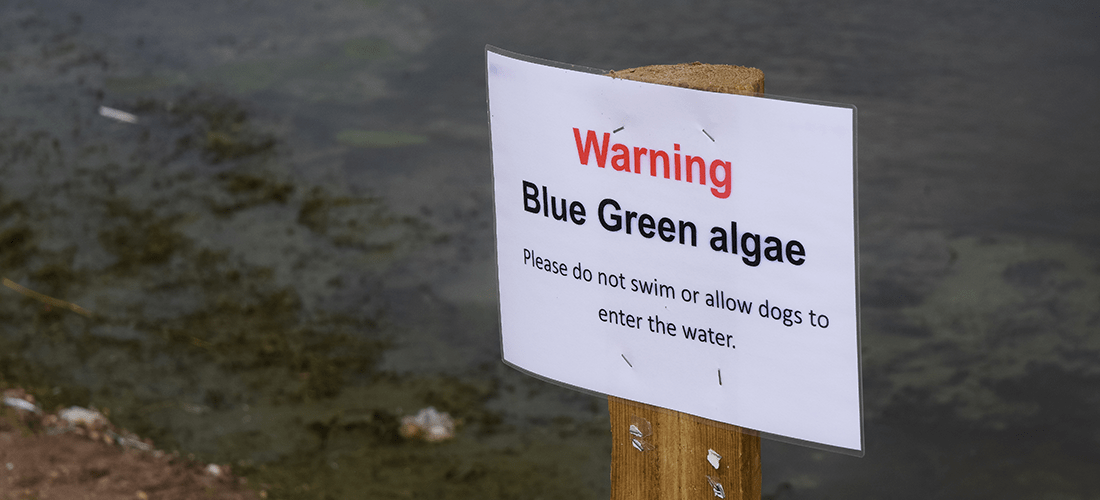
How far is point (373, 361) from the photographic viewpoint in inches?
144

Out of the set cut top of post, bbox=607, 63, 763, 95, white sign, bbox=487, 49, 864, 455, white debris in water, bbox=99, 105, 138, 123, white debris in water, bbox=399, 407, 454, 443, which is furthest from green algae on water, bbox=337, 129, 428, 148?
cut top of post, bbox=607, 63, 763, 95

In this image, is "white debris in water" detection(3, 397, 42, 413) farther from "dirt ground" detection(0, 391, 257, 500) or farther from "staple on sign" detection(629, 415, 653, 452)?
"staple on sign" detection(629, 415, 653, 452)

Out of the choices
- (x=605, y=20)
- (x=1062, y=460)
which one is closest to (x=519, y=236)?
(x=1062, y=460)

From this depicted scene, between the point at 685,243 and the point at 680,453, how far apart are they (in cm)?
35

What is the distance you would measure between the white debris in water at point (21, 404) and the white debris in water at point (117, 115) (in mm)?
1877

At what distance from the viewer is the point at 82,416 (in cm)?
343

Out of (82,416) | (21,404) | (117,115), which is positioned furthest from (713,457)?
(117,115)

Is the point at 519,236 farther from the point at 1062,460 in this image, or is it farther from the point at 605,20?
the point at 605,20

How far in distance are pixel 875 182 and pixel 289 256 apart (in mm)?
2449

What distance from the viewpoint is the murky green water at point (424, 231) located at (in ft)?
10.9

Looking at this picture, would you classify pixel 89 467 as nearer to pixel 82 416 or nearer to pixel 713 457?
pixel 82 416

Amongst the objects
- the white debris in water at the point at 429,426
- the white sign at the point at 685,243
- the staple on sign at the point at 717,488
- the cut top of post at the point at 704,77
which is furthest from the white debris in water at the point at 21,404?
the cut top of post at the point at 704,77

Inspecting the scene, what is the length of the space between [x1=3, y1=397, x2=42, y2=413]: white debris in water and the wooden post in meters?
2.49

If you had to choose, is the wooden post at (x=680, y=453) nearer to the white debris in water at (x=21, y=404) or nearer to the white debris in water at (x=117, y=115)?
the white debris in water at (x=21, y=404)
